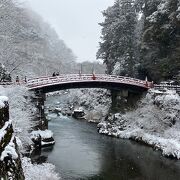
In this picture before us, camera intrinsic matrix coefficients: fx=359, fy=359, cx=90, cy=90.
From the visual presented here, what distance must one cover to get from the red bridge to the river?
21.3ft

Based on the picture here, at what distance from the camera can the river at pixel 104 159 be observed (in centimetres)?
3120

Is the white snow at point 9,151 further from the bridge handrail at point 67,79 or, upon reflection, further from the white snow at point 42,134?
the bridge handrail at point 67,79

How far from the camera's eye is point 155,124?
4456cm

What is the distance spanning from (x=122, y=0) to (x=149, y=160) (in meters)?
37.3

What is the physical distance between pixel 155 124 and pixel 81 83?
1192 cm

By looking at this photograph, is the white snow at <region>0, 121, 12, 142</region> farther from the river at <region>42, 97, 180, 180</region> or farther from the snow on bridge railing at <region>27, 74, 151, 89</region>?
the snow on bridge railing at <region>27, 74, 151, 89</region>

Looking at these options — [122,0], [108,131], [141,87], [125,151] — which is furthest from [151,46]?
[125,151]

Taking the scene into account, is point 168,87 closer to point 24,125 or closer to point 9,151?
point 24,125

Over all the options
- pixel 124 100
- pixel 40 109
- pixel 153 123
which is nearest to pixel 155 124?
pixel 153 123

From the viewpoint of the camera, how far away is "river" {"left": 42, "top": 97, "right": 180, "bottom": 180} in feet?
102

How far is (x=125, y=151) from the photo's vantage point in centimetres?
3953

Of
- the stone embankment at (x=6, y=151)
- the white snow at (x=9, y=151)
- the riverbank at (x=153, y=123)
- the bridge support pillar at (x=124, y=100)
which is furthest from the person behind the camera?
the bridge support pillar at (x=124, y=100)

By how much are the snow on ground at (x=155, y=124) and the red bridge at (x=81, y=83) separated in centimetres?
290

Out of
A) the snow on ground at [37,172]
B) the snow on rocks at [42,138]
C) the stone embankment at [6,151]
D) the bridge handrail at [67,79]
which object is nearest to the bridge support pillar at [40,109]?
the snow on rocks at [42,138]
